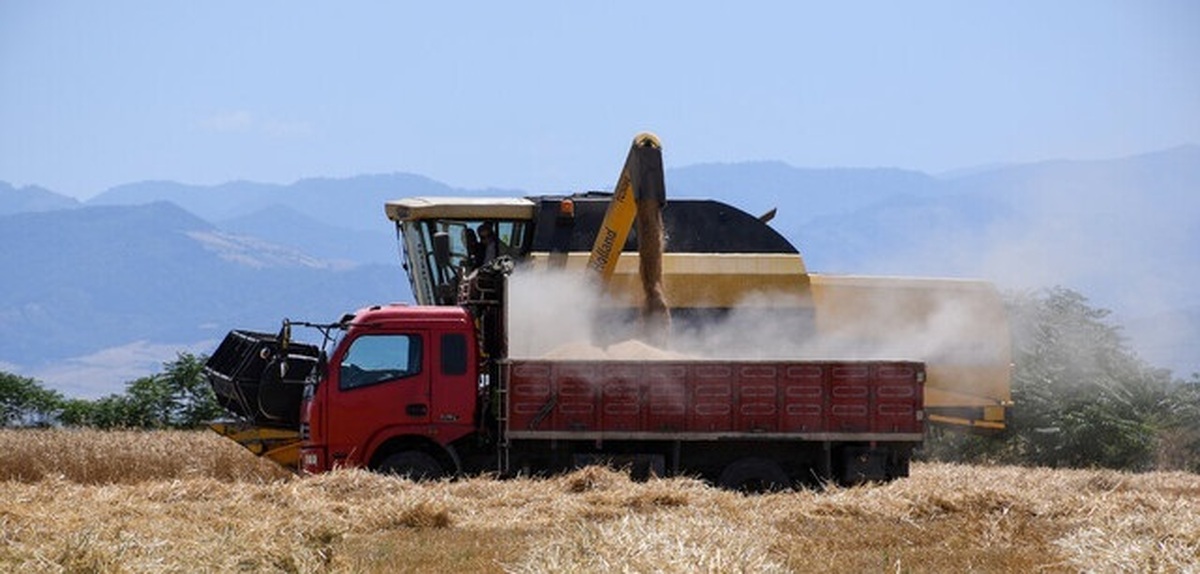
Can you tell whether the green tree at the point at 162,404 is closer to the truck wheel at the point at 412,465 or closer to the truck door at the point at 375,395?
the truck door at the point at 375,395

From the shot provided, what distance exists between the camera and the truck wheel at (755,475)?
2253 centimetres

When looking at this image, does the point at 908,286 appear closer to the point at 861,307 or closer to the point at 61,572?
the point at 861,307

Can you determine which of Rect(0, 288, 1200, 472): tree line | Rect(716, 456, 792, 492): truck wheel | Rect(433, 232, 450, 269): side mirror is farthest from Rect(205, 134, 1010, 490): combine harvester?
Rect(0, 288, 1200, 472): tree line

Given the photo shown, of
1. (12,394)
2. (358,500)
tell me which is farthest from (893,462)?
(12,394)

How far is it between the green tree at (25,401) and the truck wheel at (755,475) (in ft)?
104

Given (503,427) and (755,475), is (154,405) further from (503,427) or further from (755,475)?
(755,475)

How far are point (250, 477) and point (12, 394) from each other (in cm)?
2716

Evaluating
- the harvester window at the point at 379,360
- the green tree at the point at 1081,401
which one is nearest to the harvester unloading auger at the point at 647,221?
the harvester window at the point at 379,360

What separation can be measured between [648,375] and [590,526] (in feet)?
28.0

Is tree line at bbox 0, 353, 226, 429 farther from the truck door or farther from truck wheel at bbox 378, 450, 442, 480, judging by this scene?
truck wheel at bbox 378, 450, 442, 480

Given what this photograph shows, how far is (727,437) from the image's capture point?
22.4 meters

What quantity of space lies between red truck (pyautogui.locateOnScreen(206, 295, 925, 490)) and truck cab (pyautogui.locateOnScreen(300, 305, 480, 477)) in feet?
0.04

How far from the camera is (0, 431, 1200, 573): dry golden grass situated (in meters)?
12.5

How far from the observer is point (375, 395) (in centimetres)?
2306
